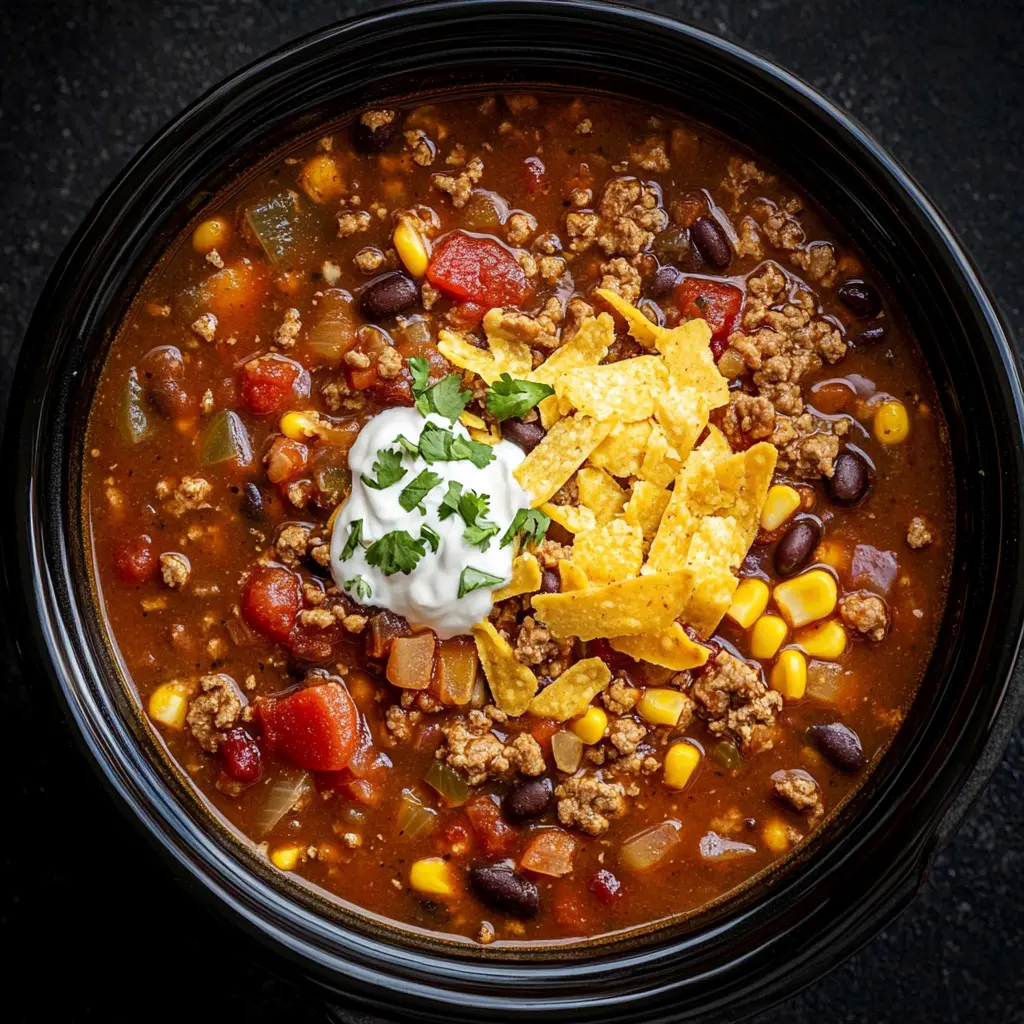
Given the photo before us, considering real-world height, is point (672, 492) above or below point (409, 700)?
above

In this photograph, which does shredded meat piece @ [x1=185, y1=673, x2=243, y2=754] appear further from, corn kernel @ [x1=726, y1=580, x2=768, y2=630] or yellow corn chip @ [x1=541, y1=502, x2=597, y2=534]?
corn kernel @ [x1=726, y1=580, x2=768, y2=630]


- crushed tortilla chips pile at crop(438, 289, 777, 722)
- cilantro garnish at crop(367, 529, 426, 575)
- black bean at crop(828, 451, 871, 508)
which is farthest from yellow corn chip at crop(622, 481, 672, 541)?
cilantro garnish at crop(367, 529, 426, 575)

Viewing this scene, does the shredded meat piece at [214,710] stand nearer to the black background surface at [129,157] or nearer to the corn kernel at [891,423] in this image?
the black background surface at [129,157]

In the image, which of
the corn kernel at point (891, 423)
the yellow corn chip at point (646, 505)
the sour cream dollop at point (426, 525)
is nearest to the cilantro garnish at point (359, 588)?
the sour cream dollop at point (426, 525)

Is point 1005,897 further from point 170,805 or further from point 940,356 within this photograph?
point 170,805

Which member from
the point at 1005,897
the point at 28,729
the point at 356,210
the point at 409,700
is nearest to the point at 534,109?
the point at 356,210

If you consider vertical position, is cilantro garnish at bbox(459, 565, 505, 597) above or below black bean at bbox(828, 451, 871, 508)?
below
